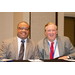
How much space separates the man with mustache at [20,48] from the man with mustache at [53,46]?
226mm

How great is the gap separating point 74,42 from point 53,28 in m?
4.24

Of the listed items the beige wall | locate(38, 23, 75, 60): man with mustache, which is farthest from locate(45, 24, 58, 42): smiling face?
the beige wall

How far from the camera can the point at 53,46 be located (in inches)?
129

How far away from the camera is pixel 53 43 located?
10.9 ft

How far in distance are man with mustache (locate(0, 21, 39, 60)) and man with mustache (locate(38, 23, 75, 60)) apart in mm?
226

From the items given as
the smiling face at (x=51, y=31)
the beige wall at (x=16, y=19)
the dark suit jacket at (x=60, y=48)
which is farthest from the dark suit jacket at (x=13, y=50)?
the beige wall at (x=16, y=19)

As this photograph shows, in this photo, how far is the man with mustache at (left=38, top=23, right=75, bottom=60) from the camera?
10.5 feet

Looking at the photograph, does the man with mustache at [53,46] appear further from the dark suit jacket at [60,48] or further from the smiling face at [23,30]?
the smiling face at [23,30]

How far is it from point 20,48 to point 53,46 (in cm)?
96

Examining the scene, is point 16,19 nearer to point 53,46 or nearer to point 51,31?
point 51,31

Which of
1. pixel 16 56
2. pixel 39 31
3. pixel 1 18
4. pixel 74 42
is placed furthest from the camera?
pixel 74 42
